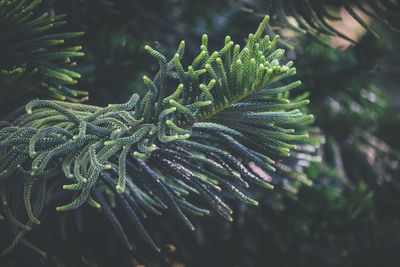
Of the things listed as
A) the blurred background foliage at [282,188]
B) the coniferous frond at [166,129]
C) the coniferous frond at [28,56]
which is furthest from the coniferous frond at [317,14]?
the coniferous frond at [28,56]

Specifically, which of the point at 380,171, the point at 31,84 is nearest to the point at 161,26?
the point at 31,84

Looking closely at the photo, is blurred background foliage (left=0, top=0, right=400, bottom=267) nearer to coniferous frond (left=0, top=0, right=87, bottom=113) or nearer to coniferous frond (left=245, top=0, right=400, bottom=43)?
coniferous frond (left=245, top=0, right=400, bottom=43)

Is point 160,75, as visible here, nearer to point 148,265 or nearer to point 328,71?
point 148,265

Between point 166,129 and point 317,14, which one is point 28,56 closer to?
point 166,129

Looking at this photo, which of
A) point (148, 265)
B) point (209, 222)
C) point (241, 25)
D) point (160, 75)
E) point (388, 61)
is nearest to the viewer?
point (160, 75)

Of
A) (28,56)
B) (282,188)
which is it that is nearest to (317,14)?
(282,188)

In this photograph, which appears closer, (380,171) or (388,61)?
(380,171)
